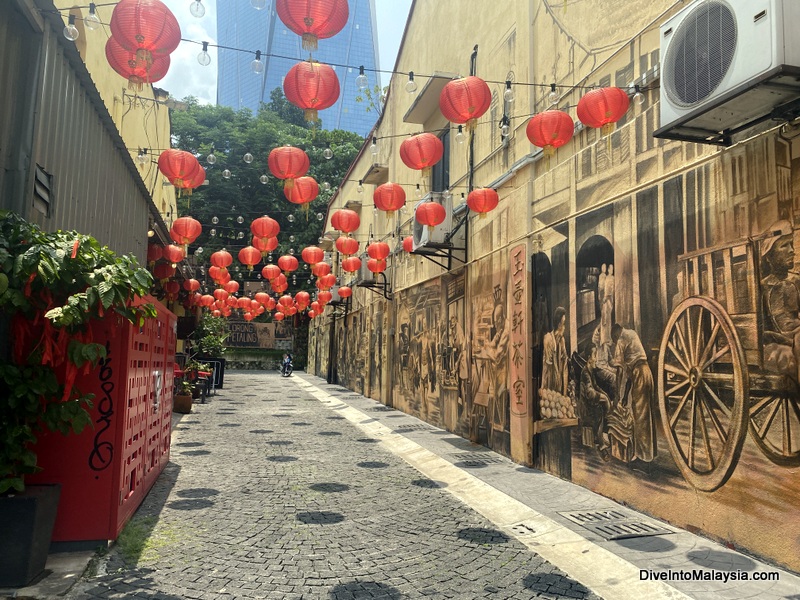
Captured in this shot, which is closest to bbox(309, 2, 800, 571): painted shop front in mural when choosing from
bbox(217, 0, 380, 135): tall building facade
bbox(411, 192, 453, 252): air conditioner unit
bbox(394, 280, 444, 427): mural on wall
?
bbox(411, 192, 453, 252): air conditioner unit

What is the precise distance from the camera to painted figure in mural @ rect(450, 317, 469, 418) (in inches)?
446

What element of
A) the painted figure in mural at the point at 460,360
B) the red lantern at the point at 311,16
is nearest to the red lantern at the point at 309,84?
the red lantern at the point at 311,16

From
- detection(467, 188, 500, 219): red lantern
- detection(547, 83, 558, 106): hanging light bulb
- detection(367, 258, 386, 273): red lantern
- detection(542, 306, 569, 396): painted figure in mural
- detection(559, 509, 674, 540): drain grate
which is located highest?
detection(547, 83, 558, 106): hanging light bulb

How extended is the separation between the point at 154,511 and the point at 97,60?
25.3ft

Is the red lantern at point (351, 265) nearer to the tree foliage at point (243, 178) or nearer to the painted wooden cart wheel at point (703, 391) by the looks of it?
the painted wooden cart wheel at point (703, 391)

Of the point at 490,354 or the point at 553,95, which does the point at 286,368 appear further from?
the point at 553,95

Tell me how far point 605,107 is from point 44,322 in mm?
5978

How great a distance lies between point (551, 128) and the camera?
23.0ft

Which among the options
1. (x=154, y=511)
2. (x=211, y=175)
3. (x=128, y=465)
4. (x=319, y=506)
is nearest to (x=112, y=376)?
(x=128, y=465)

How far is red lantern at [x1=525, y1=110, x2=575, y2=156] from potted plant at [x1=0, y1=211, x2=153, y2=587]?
520 cm

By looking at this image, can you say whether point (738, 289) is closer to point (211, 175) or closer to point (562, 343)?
point (562, 343)

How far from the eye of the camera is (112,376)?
478cm

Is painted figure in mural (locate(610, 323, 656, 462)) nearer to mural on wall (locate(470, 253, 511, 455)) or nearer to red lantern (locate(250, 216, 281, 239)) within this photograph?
mural on wall (locate(470, 253, 511, 455))

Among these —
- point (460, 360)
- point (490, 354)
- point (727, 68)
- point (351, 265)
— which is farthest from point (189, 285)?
point (727, 68)
